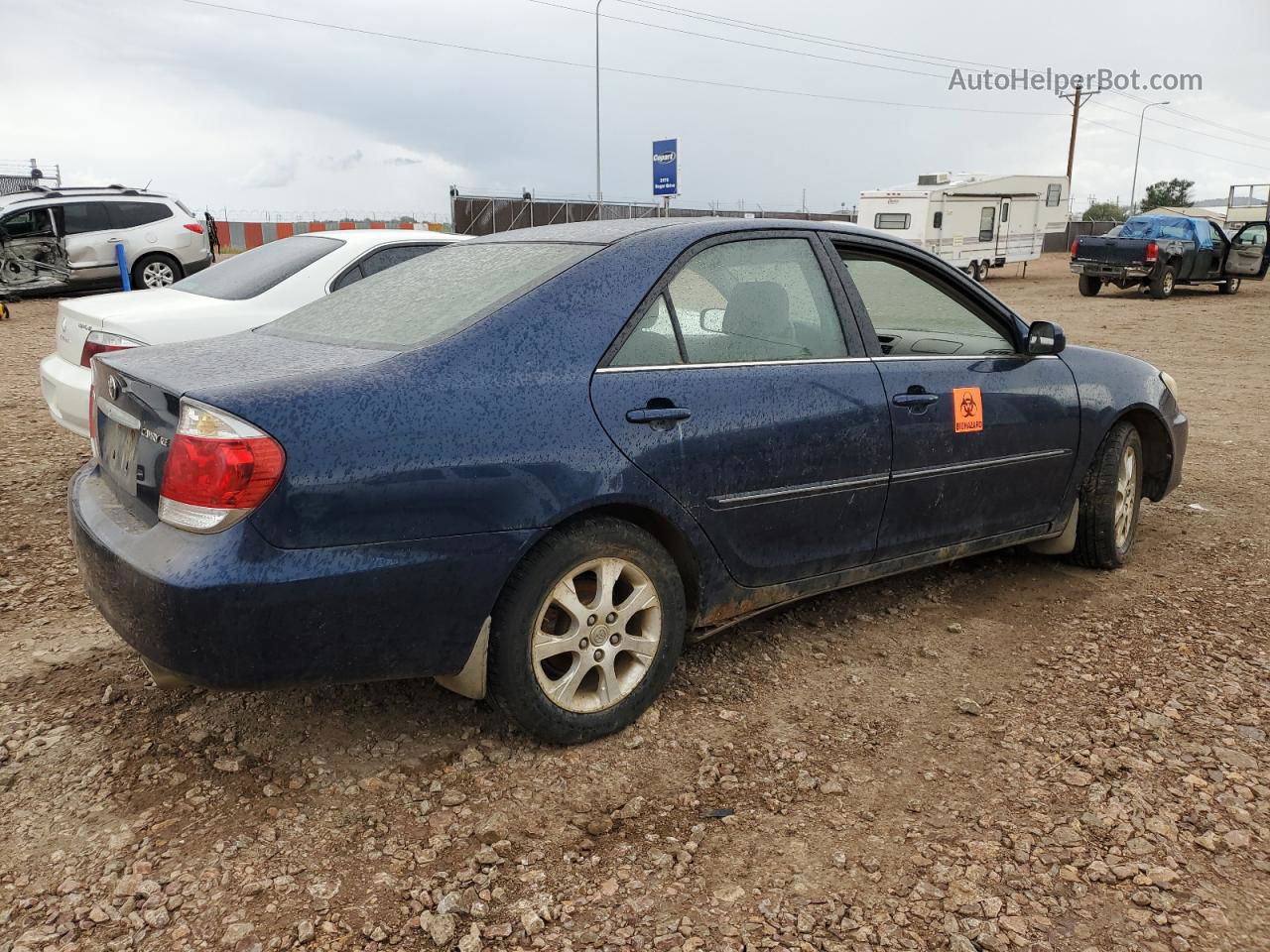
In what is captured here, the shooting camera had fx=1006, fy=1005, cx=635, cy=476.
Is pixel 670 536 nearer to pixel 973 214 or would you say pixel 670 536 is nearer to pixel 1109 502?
pixel 1109 502

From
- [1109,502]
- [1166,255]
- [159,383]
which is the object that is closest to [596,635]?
Answer: [159,383]

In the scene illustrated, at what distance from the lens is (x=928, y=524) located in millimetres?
3734

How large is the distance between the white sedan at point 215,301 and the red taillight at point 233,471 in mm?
3003

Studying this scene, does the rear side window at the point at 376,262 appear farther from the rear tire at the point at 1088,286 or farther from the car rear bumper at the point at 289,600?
the rear tire at the point at 1088,286

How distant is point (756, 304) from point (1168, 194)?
285 feet

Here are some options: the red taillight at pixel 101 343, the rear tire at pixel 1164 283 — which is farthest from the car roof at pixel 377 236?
the rear tire at pixel 1164 283

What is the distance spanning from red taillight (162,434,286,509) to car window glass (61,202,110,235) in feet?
53.0

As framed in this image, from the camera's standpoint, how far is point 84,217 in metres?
16.1

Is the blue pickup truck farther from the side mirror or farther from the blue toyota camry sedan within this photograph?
the blue toyota camry sedan

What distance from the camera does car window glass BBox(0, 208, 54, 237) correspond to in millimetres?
15688

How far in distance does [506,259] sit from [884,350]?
1.41m

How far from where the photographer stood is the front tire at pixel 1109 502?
444 centimetres

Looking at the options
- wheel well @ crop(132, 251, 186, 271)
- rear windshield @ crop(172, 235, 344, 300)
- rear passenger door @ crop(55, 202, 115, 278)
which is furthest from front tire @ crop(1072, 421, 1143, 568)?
rear passenger door @ crop(55, 202, 115, 278)

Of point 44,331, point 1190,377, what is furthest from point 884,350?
point 44,331
